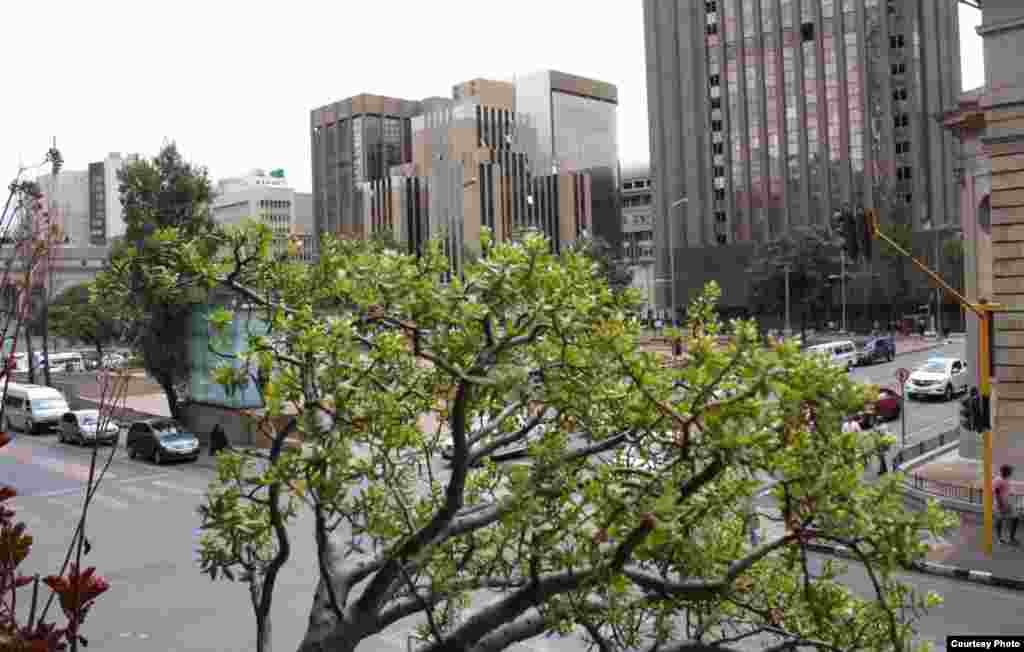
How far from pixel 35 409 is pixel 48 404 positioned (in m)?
0.73

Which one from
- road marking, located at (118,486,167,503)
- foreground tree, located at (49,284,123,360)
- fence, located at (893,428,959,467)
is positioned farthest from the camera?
foreground tree, located at (49,284,123,360)

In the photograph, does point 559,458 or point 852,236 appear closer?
point 559,458

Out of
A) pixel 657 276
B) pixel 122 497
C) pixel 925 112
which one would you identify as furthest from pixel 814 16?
pixel 122 497

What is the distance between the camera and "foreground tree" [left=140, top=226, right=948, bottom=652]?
16.3 ft

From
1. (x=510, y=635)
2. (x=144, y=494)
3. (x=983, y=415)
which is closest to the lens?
(x=510, y=635)

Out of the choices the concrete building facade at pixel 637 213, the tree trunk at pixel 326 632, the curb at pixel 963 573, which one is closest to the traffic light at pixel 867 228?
the curb at pixel 963 573

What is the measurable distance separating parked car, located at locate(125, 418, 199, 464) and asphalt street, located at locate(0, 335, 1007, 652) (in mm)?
520

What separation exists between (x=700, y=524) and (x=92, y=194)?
208193 millimetres

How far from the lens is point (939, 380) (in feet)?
125

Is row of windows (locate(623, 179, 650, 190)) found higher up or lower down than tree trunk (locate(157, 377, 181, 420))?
higher up

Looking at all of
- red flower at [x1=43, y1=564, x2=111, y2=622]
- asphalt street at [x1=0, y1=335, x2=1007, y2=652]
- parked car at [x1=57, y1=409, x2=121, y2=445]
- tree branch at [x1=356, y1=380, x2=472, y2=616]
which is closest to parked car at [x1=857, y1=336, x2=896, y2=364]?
asphalt street at [x1=0, y1=335, x2=1007, y2=652]

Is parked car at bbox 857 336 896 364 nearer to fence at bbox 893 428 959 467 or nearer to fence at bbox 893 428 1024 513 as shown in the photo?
fence at bbox 893 428 959 467

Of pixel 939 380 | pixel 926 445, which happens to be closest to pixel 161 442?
pixel 926 445

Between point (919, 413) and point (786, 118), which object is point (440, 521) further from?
point (786, 118)
